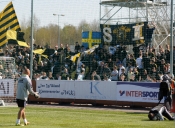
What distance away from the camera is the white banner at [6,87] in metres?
33.4

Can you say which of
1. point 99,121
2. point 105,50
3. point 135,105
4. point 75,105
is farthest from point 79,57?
point 99,121

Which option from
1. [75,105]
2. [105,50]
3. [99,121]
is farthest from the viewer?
[105,50]

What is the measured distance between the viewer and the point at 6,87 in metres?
33.5

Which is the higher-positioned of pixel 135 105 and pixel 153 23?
pixel 153 23

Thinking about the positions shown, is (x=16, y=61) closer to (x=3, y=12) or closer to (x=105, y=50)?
(x=3, y=12)

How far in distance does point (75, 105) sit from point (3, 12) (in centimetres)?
913

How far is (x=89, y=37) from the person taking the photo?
3809 cm

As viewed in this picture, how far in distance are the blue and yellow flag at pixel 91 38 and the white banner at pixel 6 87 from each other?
6.88 meters

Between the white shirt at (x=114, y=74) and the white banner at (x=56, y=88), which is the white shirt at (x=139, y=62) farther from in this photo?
the white banner at (x=56, y=88)

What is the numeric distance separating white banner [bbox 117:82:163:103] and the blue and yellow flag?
7438mm

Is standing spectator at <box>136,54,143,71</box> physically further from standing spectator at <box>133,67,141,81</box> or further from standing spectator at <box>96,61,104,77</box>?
standing spectator at <box>96,61,104,77</box>

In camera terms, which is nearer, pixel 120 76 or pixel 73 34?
pixel 120 76

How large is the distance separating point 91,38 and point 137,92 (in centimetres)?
922

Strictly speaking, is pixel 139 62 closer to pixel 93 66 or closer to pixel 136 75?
pixel 136 75
